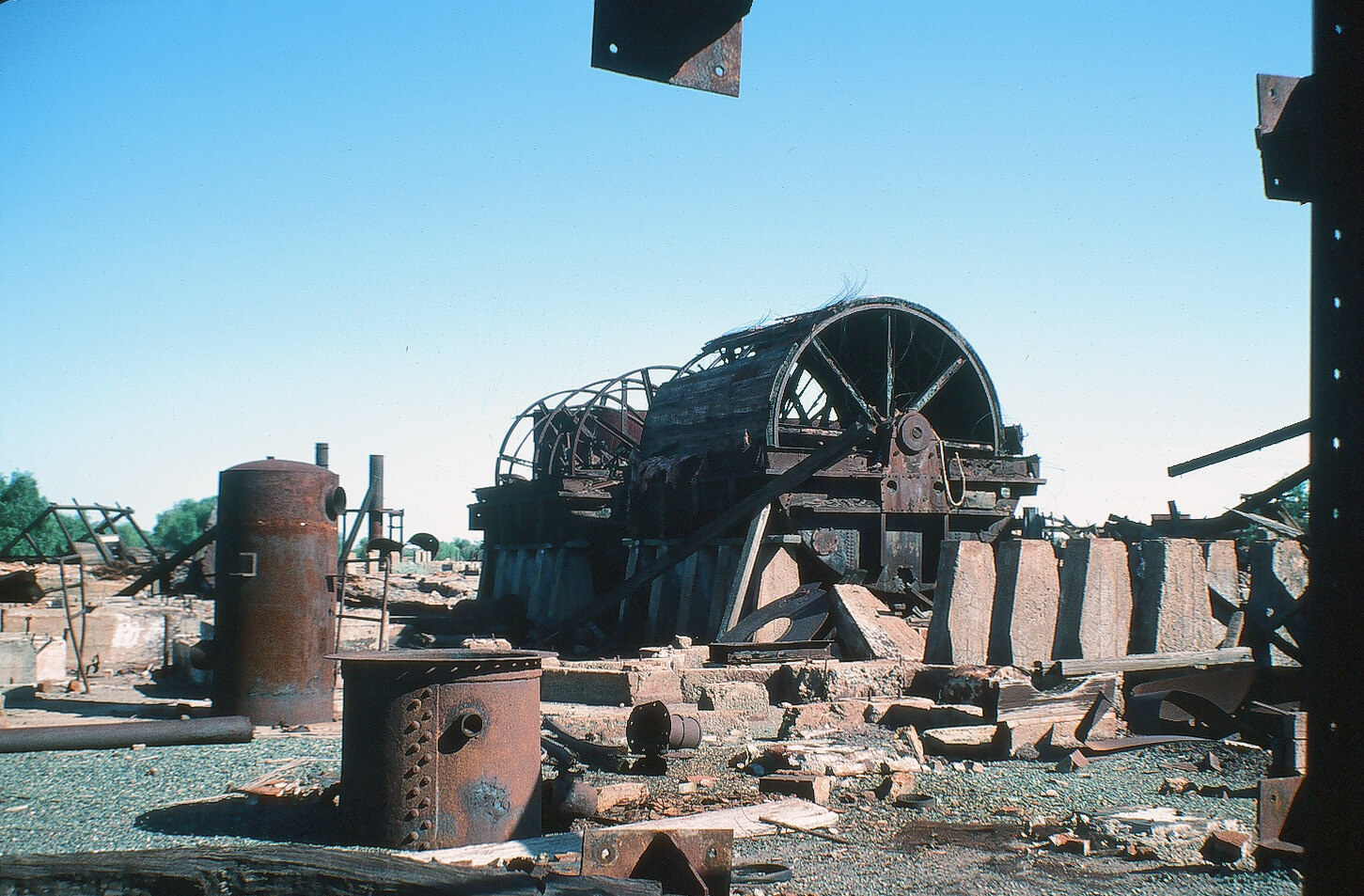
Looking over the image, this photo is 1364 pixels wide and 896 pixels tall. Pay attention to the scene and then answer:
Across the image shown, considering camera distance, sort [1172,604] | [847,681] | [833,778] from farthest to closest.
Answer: [1172,604]
[847,681]
[833,778]

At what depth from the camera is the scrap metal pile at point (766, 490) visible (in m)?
13.8

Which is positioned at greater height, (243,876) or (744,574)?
(744,574)

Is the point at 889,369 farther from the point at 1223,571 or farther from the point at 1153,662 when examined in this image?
the point at 1153,662

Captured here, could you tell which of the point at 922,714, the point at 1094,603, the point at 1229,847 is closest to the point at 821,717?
the point at 922,714

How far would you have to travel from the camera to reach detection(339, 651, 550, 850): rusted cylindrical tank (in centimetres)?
504

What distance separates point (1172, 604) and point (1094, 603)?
2.74ft

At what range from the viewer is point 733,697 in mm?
9102

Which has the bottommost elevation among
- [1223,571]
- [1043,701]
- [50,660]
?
[50,660]

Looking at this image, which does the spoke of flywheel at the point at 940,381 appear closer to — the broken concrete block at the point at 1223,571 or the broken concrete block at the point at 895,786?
the broken concrete block at the point at 1223,571

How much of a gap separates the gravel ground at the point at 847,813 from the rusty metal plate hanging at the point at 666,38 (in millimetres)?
3263

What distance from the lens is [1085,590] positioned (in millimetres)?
9328

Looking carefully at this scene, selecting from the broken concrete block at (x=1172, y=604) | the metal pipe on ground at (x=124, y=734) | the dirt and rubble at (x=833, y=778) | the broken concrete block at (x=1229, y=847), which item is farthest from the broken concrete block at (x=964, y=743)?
the metal pipe on ground at (x=124, y=734)

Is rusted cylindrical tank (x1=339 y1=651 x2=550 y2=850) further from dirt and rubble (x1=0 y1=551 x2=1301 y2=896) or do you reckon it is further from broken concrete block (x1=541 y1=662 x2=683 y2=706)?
broken concrete block (x1=541 y1=662 x2=683 y2=706)

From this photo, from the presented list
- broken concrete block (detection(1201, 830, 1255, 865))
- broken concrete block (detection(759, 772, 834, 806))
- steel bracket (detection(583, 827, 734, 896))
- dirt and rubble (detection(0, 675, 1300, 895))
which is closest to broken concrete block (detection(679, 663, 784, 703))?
dirt and rubble (detection(0, 675, 1300, 895))
